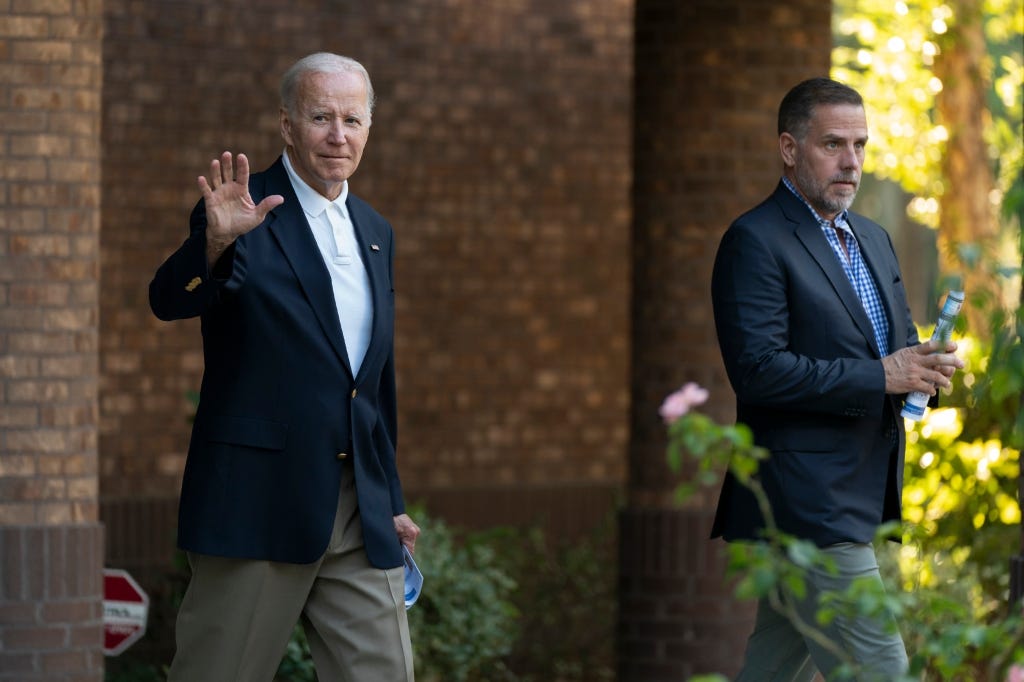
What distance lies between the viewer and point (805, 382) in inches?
180

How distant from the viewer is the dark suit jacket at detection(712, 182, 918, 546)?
4613 millimetres

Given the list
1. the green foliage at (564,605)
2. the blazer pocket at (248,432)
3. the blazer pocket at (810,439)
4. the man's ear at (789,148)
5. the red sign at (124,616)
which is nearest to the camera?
the blazer pocket at (248,432)

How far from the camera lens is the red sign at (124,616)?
6602mm

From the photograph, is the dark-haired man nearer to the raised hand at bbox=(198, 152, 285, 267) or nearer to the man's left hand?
the man's left hand

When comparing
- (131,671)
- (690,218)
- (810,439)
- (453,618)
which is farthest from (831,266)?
(131,671)

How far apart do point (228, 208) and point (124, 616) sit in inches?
112

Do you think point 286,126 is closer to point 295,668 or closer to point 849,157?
point 849,157

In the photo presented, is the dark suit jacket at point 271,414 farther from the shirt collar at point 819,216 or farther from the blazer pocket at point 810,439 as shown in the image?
the shirt collar at point 819,216

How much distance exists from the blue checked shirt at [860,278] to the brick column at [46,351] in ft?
7.82

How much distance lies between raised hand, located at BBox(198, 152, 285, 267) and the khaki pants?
152cm

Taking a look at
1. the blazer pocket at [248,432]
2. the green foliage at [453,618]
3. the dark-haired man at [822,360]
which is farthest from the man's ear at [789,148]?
the green foliage at [453,618]

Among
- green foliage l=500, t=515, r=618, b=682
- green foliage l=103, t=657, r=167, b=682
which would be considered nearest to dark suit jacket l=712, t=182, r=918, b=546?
green foliage l=103, t=657, r=167, b=682

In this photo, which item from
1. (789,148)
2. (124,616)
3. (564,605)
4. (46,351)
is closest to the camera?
(789,148)

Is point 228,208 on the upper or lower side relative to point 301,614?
upper
